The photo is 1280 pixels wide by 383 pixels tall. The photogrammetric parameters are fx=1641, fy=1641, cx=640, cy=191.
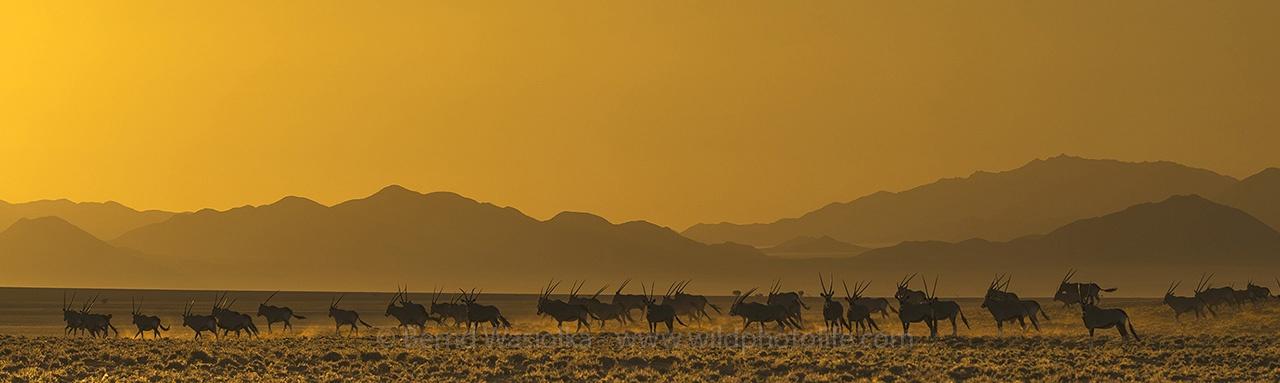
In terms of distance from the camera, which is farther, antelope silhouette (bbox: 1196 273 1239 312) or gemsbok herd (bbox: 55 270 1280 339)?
antelope silhouette (bbox: 1196 273 1239 312)

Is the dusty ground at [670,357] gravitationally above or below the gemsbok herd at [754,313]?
below

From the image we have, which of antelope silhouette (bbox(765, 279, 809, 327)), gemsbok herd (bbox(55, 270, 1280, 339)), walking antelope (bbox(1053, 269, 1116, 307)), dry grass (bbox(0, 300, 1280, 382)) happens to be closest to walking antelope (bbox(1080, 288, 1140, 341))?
gemsbok herd (bbox(55, 270, 1280, 339))

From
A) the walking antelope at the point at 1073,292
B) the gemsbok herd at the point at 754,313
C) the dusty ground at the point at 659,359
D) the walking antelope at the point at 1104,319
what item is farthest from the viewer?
the walking antelope at the point at 1073,292

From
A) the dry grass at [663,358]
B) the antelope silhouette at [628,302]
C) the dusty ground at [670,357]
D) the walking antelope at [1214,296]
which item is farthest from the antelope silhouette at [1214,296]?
the antelope silhouette at [628,302]

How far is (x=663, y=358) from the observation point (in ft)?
125

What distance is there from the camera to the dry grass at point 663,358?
35.4 metres

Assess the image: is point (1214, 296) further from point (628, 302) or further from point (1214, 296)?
point (628, 302)

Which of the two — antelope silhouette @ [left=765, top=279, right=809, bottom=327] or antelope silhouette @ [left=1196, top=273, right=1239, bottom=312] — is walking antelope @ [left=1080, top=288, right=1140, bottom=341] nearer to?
antelope silhouette @ [left=765, top=279, right=809, bottom=327]

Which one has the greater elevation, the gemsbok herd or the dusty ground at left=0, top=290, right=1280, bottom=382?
the gemsbok herd

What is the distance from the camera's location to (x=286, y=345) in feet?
144

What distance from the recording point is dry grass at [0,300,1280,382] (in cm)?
3538

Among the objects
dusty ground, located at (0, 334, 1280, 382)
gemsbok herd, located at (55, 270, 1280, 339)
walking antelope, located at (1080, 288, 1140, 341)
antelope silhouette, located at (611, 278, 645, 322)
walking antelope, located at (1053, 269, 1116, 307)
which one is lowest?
dusty ground, located at (0, 334, 1280, 382)

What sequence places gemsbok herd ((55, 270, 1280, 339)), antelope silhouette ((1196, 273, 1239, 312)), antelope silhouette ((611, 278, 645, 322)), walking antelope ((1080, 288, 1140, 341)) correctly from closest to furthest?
walking antelope ((1080, 288, 1140, 341)) < gemsbok herd ((55, 270, 1280, 339)) < antelope silhouette ((611, 278, 645, 322)) < antelope silhouette ((1196, 273, 1239, 312))

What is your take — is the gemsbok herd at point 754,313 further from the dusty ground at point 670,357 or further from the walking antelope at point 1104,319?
the dusty ground at point 670,357
